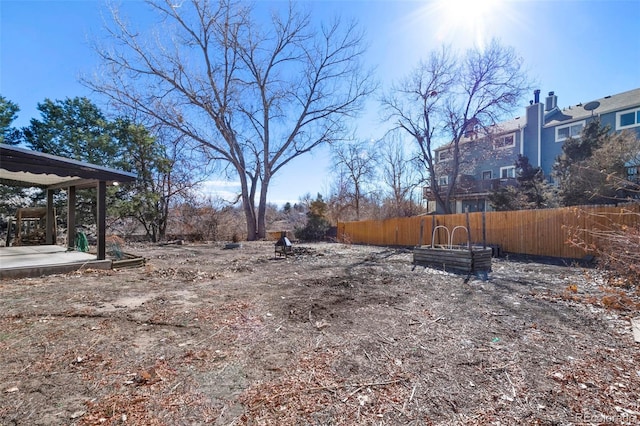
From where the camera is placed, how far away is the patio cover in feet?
18.5

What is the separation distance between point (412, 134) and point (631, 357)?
53.8ft

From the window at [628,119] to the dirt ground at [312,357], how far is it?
18.5 metres

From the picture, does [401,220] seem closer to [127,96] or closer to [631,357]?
[631,357]

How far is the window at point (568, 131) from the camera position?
1894 cm

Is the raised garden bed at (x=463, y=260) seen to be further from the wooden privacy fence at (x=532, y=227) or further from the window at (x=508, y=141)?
A: the window at (x=508, y=141)

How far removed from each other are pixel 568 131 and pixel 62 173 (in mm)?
25965

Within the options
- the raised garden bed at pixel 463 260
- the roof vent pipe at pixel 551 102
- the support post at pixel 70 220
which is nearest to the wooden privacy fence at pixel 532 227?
the raised garden bed at pixel 463 260

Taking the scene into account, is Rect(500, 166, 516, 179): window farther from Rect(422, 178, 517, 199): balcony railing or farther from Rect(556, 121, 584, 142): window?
Rect(556, 121, 584, 142): window

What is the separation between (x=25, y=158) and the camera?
574 centimetres

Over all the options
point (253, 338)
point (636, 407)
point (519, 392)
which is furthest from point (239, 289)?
point (636, 407)

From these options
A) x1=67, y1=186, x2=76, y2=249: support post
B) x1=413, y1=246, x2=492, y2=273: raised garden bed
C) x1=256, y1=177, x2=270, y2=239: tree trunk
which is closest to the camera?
x1=413, y1=246, x2=492, y2=273: raised garden bed

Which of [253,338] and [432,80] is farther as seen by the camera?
[432,80]

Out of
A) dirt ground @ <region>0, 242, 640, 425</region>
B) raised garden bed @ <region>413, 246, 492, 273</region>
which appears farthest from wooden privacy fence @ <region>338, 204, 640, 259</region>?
dirt ground @ <region>0, 242, 640, 425</region>

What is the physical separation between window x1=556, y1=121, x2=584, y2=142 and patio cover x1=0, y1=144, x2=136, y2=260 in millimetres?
24408
